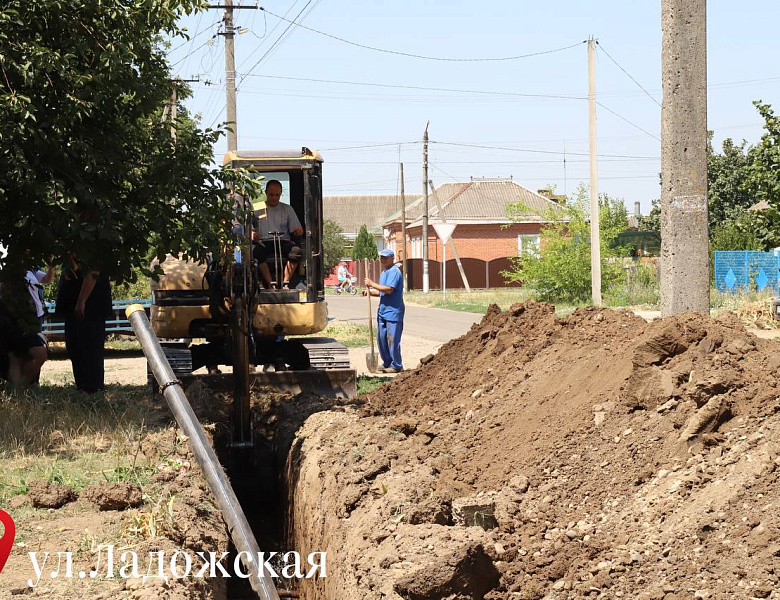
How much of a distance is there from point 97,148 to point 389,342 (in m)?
6.86

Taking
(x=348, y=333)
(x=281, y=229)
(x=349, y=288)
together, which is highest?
(x=281, y=229)

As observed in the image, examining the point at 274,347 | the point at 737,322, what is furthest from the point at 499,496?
the point at 274,347

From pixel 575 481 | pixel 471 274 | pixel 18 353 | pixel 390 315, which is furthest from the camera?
pixel 471 274

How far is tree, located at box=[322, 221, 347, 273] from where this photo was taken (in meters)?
71.6

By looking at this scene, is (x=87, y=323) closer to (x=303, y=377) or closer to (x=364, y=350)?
(x=303, y=377)

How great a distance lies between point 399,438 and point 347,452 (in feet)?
1.92

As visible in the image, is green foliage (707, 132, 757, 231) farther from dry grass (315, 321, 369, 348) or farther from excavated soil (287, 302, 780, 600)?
excavated soil (287, 302, 780, 600)

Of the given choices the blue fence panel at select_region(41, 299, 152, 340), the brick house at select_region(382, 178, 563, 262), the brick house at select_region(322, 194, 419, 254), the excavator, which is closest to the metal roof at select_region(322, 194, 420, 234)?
the brick house at select_region(322, 194, 419, 254)

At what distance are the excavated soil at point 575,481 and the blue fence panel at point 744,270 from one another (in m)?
15.0

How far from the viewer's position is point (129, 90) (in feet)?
26.8

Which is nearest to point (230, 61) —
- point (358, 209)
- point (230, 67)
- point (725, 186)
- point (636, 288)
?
point (230, 67)

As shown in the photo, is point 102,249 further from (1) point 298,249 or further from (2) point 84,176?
(1) point 298,249

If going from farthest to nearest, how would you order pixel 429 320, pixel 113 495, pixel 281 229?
pixel 429 320 < pixel 281 229 < pixel 113 495

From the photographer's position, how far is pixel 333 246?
74000mm
